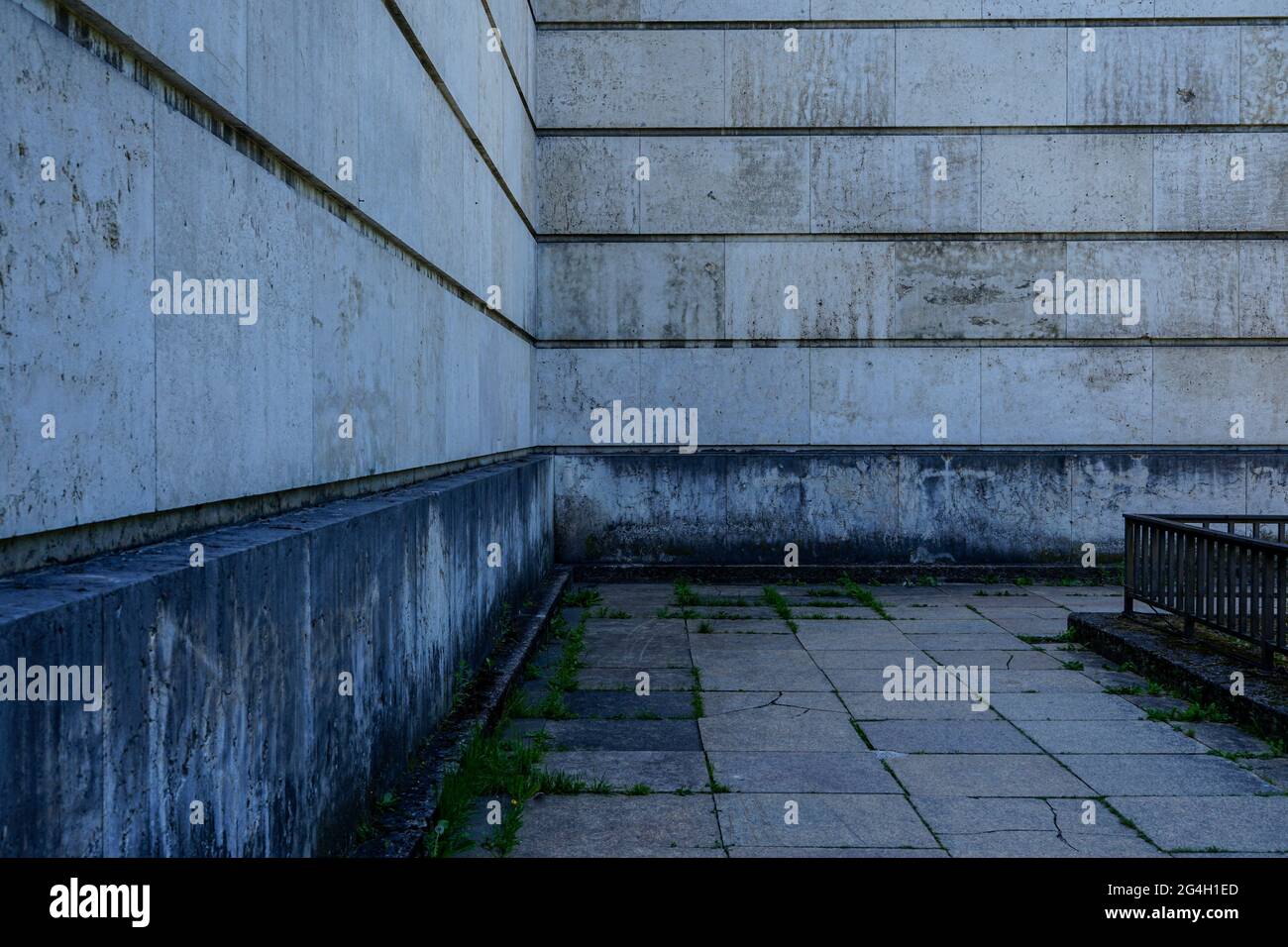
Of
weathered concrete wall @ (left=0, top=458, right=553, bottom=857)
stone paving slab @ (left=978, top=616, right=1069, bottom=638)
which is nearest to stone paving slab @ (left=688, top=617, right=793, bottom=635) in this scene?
stone paving slab @ (left=978, top=616, right=1069, bottom=638)

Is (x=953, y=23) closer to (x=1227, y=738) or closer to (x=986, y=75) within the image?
(x=986, y=75)

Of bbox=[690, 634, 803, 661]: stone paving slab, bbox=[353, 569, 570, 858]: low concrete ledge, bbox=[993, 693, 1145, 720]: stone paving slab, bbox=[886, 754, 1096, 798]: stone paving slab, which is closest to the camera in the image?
bbox=[353, 569, 570, 858]: low concrete ledge

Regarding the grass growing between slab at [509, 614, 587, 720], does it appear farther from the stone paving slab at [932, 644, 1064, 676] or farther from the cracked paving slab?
the stone paving slab at [932, 644, 1064, 676]

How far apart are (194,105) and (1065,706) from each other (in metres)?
5.53

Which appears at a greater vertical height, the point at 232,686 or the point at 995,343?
the point at 995,343

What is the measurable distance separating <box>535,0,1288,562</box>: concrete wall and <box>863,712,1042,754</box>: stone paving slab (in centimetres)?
540

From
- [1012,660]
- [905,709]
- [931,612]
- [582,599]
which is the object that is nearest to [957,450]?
[931,612]

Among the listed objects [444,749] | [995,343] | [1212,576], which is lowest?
[444,749]

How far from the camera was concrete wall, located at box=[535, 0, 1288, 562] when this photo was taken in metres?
11.3

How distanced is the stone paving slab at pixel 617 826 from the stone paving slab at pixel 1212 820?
5.71 feet

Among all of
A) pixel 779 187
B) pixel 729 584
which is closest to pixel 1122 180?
pixel 779 187

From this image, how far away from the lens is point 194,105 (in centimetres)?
A: 287

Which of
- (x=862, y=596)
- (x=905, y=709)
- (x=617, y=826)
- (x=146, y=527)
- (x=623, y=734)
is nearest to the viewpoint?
(x=146, y=527)
